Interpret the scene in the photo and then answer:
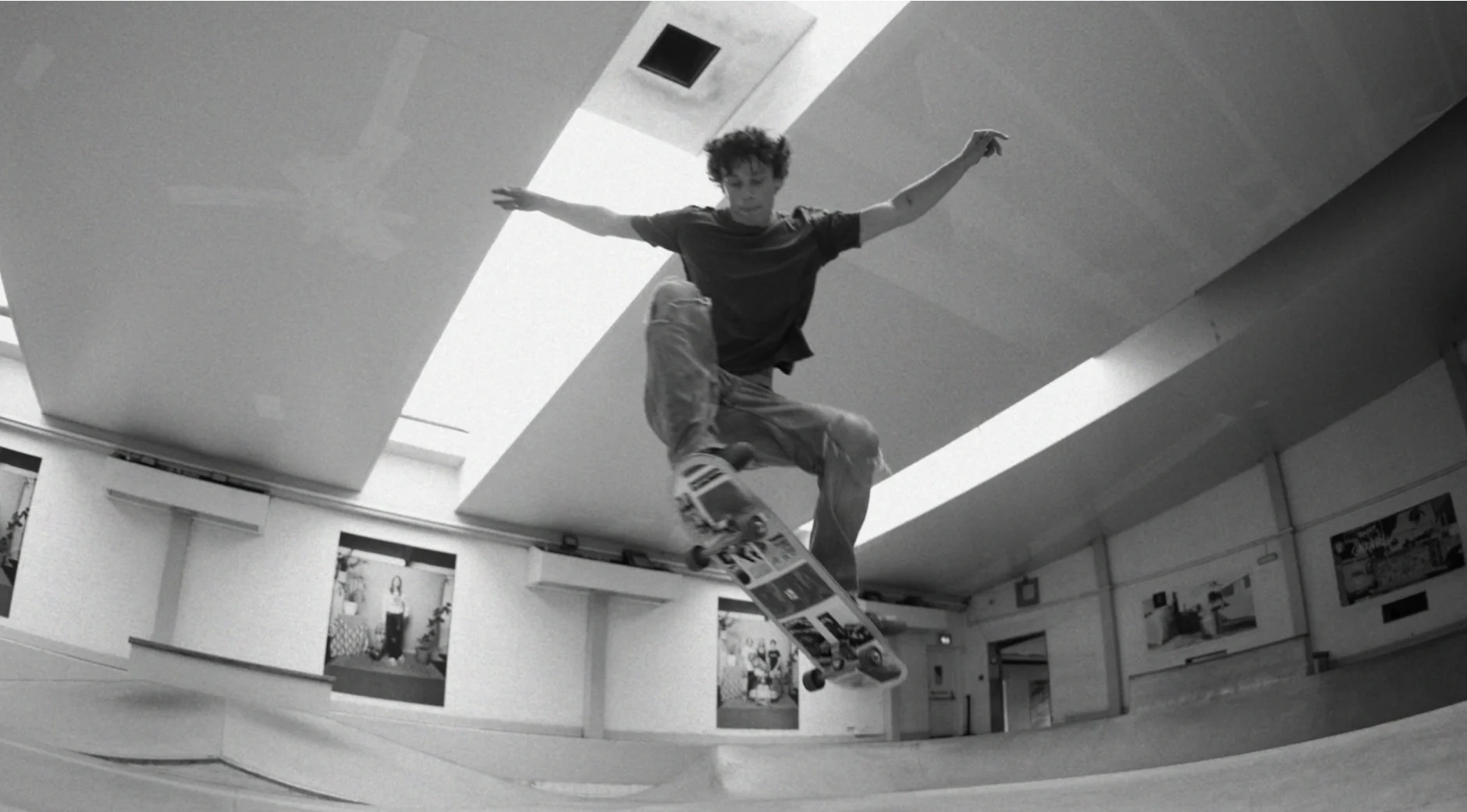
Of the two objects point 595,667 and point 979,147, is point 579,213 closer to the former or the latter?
point 979,147

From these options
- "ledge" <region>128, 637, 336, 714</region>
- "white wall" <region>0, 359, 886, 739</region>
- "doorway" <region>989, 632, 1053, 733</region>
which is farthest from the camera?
"doorway" <region>989, 632, 1053, 733</region>

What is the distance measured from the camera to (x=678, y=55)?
669 centimetres

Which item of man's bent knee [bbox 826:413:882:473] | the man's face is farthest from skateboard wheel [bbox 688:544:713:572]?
the man's face

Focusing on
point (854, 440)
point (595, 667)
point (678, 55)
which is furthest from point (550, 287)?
point (854, 440)

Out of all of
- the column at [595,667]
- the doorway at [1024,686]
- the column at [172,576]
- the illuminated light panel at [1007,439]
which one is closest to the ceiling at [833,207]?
the illuminated light panel at [1007,439]

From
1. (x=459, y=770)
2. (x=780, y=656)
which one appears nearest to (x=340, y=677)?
(x=459, y=770)

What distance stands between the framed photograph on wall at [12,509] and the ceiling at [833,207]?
0.56 metres

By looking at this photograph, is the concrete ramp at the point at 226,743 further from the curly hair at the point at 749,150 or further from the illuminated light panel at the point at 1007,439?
the illuminated light panel at the point at 1007,439

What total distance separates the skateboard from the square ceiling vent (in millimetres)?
3899

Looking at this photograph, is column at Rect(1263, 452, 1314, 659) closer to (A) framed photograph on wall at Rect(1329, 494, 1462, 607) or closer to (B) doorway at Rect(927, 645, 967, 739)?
(A) framed photograph on wall at Rect(1329, 494, 1462, 607)

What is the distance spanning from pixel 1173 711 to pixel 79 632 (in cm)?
982

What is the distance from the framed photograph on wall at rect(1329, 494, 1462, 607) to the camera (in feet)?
Answer: 29.8

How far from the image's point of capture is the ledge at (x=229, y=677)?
8328mm

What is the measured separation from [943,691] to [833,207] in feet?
28.9
